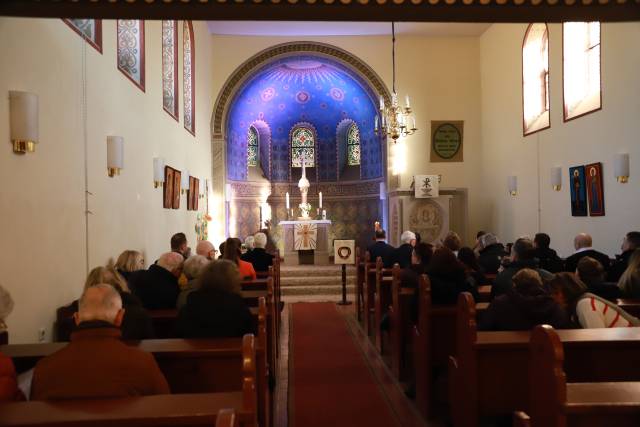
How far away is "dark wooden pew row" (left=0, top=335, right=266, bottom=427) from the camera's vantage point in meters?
1.88

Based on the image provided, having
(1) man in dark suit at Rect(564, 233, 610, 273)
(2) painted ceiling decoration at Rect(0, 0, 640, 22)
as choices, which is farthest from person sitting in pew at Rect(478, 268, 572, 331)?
(1) man in dark suit at Rect(564, 233, 610, 273)

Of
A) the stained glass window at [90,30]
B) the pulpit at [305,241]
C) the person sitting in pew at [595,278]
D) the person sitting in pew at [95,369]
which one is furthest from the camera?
the pulpit at [305,241]

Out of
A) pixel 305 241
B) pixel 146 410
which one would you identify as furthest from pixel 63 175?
pixel 305 241

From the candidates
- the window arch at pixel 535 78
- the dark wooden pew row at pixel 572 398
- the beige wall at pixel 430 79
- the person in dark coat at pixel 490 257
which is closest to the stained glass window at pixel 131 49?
the person in dark coat at pixel 490 257

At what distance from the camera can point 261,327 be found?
3227 millimetres

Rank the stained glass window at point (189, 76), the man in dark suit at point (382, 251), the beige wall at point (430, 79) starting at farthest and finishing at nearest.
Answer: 1. the beige wall at point (430, 79)
2. the stained glass window at point (189, 76)
3. the man in dark suit at point (382, 251)

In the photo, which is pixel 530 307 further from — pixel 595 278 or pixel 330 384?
pixel 330 384

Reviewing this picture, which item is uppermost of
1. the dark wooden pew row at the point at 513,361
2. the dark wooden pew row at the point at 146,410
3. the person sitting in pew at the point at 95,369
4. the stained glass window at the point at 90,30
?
the stained glass window at the point at 90,30

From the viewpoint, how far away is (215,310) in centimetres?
353

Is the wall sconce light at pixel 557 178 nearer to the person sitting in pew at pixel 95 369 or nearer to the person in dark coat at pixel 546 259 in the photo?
the person in dark coat at pixel 546 259

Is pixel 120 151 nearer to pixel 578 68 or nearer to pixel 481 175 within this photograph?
pixel 578 68

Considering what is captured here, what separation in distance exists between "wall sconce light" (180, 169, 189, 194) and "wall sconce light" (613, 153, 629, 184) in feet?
23.9

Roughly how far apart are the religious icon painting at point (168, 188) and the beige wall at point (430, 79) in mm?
6177

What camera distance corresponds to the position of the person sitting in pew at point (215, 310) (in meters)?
3.51
